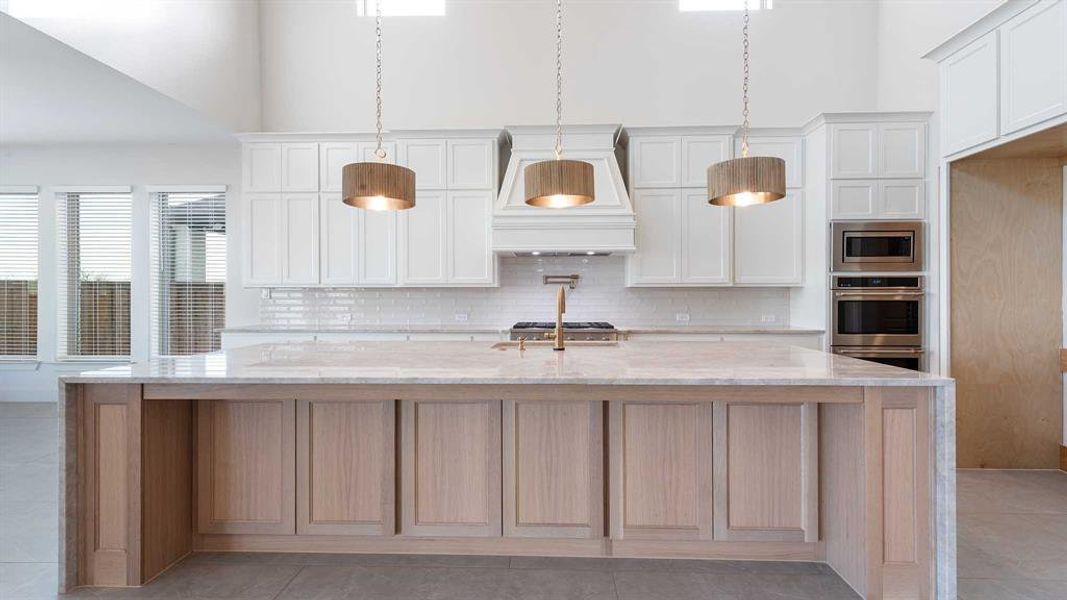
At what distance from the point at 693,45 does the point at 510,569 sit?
548 cm

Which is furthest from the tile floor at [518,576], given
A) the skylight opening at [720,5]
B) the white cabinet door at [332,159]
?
the skylight opening at [720,5]

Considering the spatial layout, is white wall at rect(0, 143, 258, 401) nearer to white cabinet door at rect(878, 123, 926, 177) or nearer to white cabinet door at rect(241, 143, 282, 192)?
white cabinet door at rect(241, 143, 282, 192)

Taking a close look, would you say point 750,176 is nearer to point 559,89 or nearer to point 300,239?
point 559,89

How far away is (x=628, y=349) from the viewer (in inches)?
123

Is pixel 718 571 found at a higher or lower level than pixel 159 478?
lower

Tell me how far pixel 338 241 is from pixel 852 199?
488 centimetres

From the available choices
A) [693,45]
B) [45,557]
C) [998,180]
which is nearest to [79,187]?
[45,557]

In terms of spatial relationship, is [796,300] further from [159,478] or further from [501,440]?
[159,478]

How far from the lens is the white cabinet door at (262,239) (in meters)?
5.50

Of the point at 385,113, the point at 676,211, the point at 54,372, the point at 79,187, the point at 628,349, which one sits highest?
the point at 385,113

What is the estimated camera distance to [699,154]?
530 cm

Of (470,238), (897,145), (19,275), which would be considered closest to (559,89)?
(470,238)

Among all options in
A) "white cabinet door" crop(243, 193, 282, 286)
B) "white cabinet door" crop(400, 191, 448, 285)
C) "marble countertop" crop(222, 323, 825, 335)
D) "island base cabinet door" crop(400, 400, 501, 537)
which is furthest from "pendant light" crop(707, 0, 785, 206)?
"white cabinet door" crop(243, 193, 282, 286)

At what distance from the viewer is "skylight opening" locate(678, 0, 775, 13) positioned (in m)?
5.82
